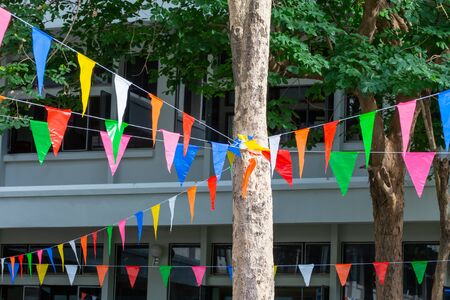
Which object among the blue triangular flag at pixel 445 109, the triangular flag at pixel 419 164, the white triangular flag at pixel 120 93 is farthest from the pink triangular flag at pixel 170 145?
the blue triangular flag at pixel 445 109

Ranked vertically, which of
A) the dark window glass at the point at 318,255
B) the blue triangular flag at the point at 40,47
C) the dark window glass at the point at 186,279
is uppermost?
the blue triangular flag at the point at 40,47

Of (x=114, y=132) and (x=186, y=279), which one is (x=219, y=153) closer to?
(x=114, y=132)

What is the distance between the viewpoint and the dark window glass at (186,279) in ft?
73.8

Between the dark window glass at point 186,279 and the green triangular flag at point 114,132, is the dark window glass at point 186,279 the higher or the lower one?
the lower one

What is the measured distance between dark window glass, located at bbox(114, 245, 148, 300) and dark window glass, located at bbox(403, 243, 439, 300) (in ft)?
17.6

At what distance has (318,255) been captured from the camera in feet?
70.8

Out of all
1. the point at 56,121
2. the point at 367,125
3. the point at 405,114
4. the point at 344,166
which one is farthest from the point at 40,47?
the point at 405,114

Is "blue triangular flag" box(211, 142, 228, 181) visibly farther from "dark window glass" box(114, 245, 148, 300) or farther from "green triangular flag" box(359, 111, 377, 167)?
"dark window glass" box(114, 245, 148, 300)

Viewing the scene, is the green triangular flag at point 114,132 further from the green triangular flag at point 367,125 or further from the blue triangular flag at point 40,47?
the green triangular flag at point 367,125

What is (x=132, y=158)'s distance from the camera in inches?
903

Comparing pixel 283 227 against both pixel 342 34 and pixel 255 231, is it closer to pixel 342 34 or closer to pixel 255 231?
pixel 342 34

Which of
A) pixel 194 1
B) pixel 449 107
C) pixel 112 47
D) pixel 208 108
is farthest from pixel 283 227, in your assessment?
pixel 449 107

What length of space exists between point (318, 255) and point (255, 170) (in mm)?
9791

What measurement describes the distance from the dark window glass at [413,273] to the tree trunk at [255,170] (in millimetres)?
9228
